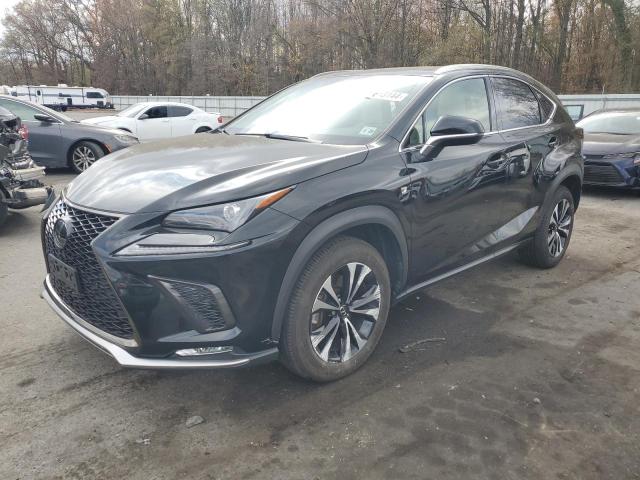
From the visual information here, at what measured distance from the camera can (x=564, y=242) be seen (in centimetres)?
516

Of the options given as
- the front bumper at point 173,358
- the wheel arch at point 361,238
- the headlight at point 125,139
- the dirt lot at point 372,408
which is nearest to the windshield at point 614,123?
the dirt lot at point 372,408

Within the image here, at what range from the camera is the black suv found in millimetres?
2445

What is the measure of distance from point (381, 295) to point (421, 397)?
610 millimetres

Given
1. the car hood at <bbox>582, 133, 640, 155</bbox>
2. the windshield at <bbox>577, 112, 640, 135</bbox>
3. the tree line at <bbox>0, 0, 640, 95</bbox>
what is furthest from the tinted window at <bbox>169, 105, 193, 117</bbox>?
the tree line at <bbox>0, 0, 640, 95</bbox>

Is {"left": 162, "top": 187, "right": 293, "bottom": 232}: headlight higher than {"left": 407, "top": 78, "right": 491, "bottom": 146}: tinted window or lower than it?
lower

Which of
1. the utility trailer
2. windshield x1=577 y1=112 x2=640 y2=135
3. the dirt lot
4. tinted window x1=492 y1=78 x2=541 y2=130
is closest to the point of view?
the dirt lot

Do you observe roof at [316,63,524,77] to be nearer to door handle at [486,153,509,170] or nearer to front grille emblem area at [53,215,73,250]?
door handle at [486,153,509,170]

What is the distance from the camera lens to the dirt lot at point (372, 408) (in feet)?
7.79

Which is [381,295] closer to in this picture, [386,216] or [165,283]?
[386,216]

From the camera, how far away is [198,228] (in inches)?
96.3

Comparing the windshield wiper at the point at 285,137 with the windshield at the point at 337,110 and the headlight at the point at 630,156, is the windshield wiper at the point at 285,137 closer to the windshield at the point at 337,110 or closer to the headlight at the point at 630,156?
the windshield at the point at 337,110

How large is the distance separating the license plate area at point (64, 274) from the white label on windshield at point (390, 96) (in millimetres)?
2160

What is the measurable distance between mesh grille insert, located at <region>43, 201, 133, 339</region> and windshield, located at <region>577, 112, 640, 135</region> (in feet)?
31.7

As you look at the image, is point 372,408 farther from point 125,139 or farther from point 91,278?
point 125,139
